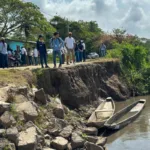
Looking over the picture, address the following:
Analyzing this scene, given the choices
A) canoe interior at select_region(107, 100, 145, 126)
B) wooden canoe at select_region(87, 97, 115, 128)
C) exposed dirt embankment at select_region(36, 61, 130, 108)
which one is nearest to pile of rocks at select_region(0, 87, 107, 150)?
wooden canoe at select_region(87, 97, 115, 128)

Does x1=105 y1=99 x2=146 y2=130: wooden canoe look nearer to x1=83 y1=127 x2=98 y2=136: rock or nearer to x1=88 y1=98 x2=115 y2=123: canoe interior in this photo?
x1=88 y1=98 x2=115 y2=123: canoe interior

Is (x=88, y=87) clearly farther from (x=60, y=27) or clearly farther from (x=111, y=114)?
(x=60, y=27)

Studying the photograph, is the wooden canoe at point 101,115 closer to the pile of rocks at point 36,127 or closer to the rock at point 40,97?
the pile of rocks at point 36,127

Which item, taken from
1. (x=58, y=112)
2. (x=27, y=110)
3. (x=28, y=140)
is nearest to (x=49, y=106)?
(x=58, y=112)

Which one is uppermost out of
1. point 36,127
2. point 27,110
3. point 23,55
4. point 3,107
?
point 23,55

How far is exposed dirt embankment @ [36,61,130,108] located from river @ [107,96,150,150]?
3442mm

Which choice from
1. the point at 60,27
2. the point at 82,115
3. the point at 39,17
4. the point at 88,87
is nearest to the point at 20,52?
the point at 88,87

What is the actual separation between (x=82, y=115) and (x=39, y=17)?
19225mm

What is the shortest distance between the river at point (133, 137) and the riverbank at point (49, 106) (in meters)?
1.02

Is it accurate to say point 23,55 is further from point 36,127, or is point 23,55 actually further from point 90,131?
point 36,127

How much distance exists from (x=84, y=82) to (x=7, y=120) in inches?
449

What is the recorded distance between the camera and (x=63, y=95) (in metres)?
17.8

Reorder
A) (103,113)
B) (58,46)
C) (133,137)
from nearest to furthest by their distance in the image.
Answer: (133,137)
(58,46)
(103,113)

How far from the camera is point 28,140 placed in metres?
9.08
